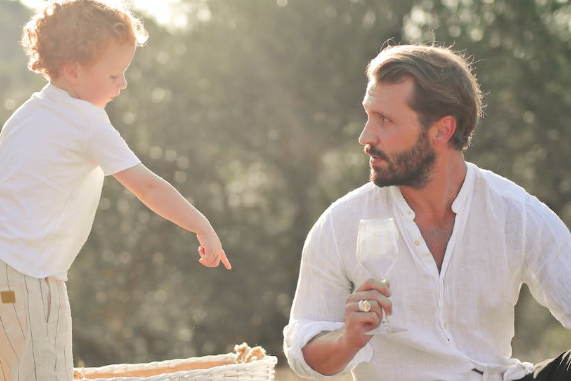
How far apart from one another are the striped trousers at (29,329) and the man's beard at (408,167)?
3.99 feet

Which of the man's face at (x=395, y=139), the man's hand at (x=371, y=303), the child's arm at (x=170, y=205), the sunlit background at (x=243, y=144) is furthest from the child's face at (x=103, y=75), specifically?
the sunlit background at (x=243, y=144)

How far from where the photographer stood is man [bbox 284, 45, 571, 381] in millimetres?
3057

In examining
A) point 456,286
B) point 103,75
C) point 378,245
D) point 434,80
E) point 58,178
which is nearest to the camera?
point 378,245

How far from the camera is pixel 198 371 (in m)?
2.98

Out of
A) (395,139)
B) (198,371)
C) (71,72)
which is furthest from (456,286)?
(71,72)

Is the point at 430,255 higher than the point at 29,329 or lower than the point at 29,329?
higher

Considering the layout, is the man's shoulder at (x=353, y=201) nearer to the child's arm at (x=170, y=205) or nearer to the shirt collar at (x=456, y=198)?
the shirt collar at (x=456, y=198)

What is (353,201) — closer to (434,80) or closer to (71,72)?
(434,80)

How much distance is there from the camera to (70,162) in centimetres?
288

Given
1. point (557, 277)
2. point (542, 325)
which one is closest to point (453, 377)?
point (557, 277)

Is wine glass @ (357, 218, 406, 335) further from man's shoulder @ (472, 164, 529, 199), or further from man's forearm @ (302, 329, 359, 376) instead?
man's shoulder @ (472, 164, 529, 199)

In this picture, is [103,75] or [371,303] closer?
[371,303]

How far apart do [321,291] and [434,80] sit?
35.4 inches

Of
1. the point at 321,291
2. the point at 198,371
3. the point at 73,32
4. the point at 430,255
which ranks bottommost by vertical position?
the point at 198,371
